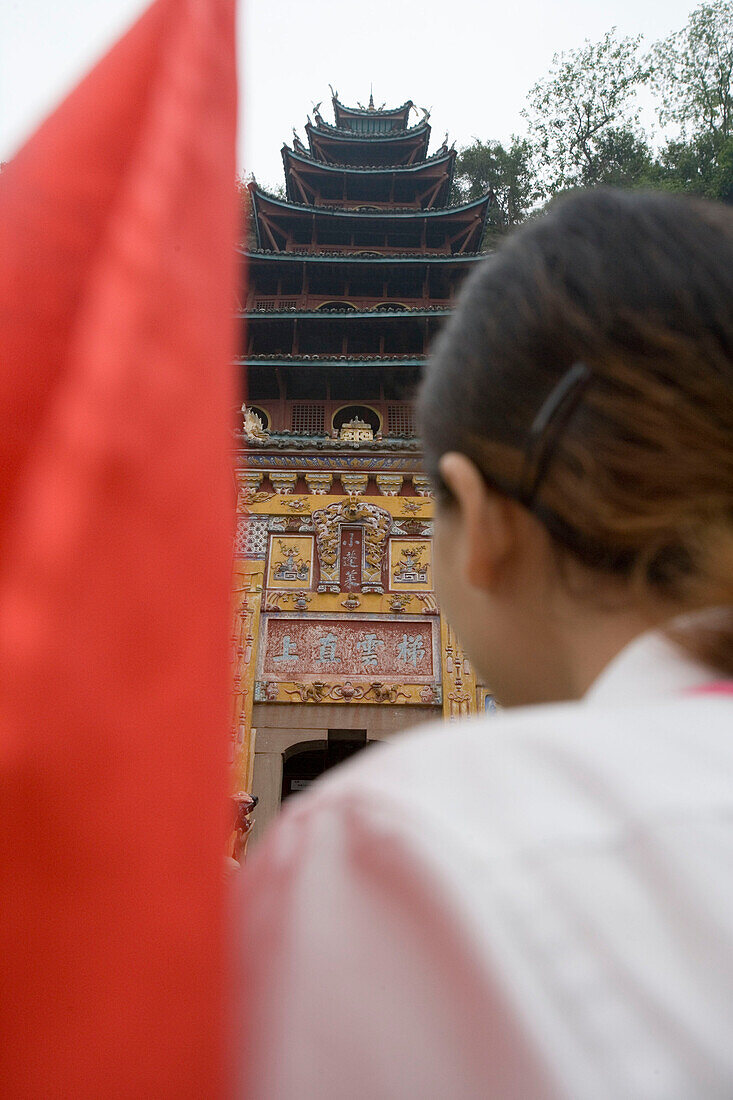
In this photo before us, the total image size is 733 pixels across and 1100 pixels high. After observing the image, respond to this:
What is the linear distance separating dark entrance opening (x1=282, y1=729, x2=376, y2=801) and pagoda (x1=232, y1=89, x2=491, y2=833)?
0.07 ft

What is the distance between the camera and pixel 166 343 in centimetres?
37

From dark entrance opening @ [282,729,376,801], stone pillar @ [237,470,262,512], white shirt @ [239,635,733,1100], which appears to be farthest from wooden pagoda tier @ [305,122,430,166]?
white shirt @ [239,635,733,1100]

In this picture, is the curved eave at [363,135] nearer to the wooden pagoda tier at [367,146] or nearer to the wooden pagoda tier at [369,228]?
the wooden pagoda tier at [367,146]

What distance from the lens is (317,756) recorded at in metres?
7.17

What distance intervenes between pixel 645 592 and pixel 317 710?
5.44 m

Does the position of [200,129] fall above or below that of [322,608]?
below

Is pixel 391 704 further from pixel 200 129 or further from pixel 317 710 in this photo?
pixel 200 129

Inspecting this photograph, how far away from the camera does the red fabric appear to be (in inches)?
9.8

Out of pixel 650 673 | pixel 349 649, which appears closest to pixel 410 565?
pixel 349 649

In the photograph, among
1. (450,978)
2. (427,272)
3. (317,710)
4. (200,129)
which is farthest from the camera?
(427,272)

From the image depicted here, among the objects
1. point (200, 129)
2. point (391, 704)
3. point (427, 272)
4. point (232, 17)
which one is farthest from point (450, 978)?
point (427, 272)

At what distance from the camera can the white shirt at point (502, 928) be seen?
25 cm

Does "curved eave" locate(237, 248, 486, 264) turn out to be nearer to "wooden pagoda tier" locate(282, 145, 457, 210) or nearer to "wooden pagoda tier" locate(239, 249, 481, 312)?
"wooden pagoda tier" locate(239, 249, 481, 312)

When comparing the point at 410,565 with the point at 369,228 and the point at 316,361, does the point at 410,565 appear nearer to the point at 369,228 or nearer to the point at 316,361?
the point at 316,361
